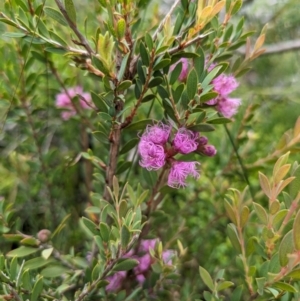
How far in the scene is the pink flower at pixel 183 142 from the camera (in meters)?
0.48

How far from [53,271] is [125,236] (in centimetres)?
19

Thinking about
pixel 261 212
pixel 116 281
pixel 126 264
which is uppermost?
pixel 261 212

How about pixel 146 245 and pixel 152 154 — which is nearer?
pixel 152 154

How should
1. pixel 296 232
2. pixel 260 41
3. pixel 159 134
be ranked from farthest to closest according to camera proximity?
pixel 260 41
pixel 159 134
pixel 296 232

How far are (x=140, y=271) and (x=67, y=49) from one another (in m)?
0.35

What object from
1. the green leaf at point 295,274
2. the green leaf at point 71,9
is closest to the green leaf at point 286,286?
the green leaf at point 295,274

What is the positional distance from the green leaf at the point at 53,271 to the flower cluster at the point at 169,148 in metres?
0.20

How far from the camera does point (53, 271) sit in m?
0.58

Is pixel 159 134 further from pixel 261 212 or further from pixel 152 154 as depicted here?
pixel 261 212

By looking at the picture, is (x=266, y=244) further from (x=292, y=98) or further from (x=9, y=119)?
(x=292, y=98)

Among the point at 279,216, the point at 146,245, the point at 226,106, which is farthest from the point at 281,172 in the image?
the point at 146,245

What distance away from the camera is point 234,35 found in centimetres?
59

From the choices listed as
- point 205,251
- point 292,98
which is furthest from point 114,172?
point 292,98

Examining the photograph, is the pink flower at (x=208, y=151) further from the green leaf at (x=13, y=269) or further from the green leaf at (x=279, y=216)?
the green leaf at (x=13, y=269)
